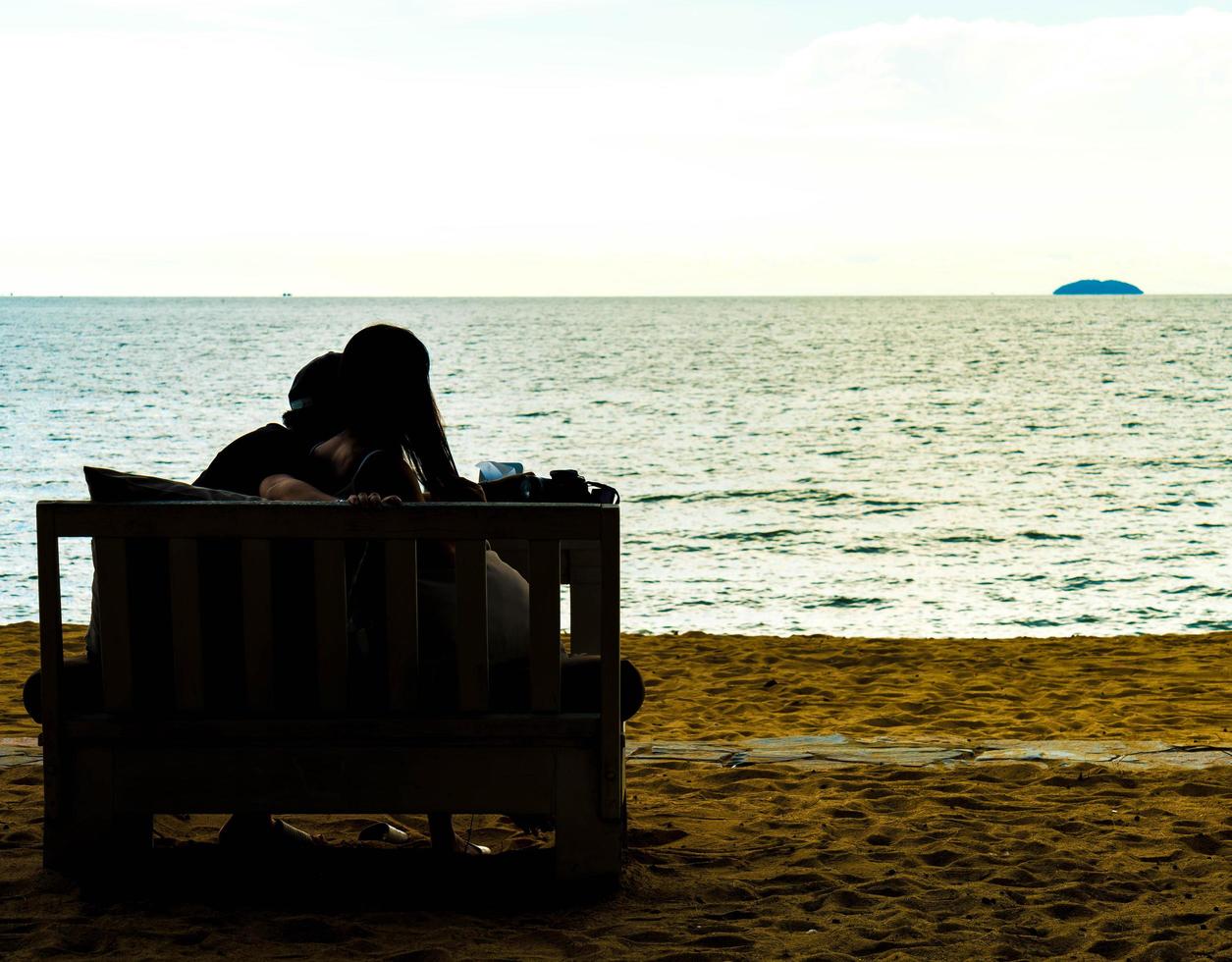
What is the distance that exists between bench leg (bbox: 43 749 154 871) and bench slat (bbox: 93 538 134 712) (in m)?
0.15

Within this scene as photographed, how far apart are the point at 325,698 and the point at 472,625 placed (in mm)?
422

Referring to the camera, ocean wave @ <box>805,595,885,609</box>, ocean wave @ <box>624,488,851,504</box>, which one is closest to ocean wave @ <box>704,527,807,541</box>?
ocean wave @ <box>624,488,851,504</box>

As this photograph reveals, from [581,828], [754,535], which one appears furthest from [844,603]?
[581,828]

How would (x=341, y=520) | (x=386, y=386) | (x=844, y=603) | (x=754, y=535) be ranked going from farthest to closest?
(x=754, y=535) < (x=844, y=603) < (x=386, y=386) < (x=341, y=520)

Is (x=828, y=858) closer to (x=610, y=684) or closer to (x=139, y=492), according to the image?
(x=610, y=684)

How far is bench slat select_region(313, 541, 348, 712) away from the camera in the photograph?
310cm

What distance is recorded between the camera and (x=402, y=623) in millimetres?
3129

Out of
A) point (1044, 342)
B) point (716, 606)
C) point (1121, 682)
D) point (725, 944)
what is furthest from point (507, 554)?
point (1044, 342)

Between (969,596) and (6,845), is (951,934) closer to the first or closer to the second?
(6,845)

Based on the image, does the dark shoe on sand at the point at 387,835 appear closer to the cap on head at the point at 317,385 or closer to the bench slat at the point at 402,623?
the bench slat at the point at 402,623

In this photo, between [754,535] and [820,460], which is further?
[820,460]

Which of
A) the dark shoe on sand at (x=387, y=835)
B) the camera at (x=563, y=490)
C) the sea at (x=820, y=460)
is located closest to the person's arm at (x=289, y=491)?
the camera at (x=563, y=490)

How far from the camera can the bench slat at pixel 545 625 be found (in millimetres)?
3109

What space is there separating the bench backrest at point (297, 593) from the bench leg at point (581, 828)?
0.16 metres
